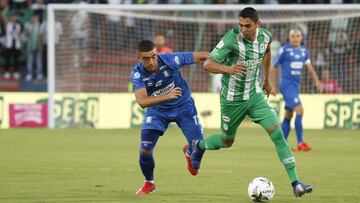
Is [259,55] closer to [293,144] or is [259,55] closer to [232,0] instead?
[293,144]

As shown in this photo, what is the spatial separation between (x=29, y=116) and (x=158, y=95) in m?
13.3

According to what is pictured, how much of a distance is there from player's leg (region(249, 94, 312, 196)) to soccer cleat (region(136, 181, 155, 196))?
4.60ft

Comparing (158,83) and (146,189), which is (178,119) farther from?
(146,189)

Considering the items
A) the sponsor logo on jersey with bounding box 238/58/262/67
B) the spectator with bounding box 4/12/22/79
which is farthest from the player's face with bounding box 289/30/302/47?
the spectator with bounding box 4/12/22/79

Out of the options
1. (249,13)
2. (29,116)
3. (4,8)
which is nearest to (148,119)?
(249,13)

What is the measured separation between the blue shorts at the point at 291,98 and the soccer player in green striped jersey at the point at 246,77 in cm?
667

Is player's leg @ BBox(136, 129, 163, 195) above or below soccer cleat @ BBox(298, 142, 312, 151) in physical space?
above

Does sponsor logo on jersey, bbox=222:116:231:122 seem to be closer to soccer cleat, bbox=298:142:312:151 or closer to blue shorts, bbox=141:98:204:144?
blue shorts, bbox=141:98:204:144

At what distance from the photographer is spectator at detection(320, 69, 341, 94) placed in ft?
75.7

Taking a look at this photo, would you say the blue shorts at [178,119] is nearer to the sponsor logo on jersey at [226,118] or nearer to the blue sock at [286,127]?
the sponsor logo on jersey at [226,118]

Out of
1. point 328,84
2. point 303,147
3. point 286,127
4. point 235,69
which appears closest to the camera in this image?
point 235,69

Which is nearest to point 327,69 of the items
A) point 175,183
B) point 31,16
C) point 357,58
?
point 357,58

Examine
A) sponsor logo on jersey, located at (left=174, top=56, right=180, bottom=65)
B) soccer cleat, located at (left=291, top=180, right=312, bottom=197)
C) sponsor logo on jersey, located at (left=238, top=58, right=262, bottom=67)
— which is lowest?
soccer cleat, located at (left=291, top=180, right=312, bottom=197)

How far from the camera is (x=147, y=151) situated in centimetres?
1045
